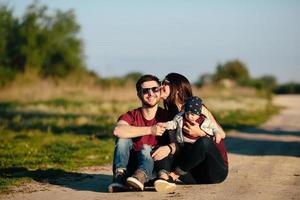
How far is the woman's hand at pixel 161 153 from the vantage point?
6.59 metres

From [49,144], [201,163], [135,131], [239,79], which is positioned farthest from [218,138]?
[239,79]

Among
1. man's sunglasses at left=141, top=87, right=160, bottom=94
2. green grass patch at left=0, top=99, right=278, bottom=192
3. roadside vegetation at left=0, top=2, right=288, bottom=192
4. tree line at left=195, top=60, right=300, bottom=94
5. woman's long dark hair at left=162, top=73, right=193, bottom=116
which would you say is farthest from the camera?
tree line at left=195, top=60, right=300, bottom=94

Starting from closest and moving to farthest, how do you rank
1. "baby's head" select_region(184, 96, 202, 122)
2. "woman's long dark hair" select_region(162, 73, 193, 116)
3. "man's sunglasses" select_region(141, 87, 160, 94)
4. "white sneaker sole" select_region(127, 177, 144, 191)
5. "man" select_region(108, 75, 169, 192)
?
1. "white sneaker sole" select_region(127, 177, 144, 191)
2. "baby's head" select_region(184, 96, 202, 122)
3. "man" select_region(108, 75, 169, 192)
4. "man's sunglasses" select_region(141, 87, 160, 94)
5. "woman's long dark hair" select_region(162, 73, 193, 116)

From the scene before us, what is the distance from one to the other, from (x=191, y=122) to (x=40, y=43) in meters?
42.7

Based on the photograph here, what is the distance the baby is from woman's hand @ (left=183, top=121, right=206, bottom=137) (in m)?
0.04

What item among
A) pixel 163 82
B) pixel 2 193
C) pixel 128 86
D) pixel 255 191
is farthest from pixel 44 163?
pixel 128 86

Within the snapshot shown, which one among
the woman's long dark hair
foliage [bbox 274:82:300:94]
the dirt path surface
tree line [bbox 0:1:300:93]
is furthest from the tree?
the woman's long dark hair

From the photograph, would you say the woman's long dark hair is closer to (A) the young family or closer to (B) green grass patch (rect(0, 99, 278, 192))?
(A) the young family

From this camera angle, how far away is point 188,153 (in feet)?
21.5

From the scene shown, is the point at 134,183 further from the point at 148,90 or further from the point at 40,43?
the point at 40,43

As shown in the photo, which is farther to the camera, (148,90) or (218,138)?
(148,90)

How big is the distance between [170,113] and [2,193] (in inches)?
91.3

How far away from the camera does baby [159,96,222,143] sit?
255 inches

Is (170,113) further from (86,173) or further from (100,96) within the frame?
(100,96)
